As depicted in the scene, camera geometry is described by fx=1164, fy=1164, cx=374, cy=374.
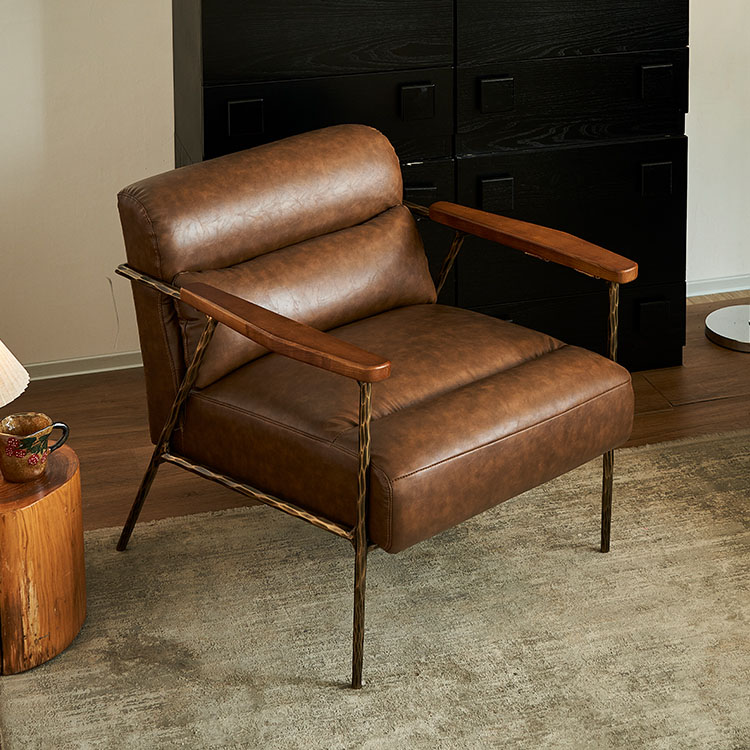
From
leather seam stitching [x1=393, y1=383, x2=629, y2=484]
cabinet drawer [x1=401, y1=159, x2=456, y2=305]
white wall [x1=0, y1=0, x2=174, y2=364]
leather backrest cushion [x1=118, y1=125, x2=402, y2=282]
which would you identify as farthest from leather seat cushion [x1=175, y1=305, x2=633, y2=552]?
white wall [x1=0, y1=0, x2=174, y2=364]

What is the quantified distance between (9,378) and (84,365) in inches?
53.1

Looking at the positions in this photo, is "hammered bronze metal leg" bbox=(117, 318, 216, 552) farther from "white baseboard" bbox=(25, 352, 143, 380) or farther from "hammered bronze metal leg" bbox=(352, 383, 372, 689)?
"white baseboard" bbox=(25, 352, 143, 380)

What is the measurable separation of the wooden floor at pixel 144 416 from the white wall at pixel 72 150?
175mm

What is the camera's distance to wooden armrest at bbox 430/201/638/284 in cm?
212

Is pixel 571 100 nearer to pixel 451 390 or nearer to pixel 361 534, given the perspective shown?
pixel 451 390

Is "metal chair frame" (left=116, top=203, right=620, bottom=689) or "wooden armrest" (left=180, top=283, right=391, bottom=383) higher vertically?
"wooden armrest" (left=180, top=283, right=391, bottom=383)

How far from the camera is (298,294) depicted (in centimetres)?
220

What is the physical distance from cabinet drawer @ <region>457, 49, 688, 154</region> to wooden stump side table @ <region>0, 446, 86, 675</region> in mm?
1368

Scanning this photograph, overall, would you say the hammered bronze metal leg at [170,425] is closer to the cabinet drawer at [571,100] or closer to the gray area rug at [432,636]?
the gray area rug at [432,636]

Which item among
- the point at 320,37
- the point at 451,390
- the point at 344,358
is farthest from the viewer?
the point at 320,37

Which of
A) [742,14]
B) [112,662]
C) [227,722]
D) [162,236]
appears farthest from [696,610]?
[742,14]

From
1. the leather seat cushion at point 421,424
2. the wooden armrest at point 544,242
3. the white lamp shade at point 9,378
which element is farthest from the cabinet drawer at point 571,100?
the white lamp shade at point 9,378

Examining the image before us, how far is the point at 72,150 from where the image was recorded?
2967 mm

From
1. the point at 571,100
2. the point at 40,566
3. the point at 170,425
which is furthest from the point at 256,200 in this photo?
the point at 571,100
